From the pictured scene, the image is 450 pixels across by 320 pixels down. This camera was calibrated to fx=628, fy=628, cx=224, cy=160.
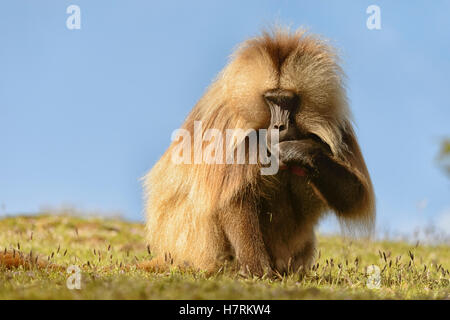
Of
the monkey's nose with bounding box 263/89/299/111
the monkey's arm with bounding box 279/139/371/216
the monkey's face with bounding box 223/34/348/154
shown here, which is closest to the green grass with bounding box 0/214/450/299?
the monkey's arm with bounding box 279/139/371/216

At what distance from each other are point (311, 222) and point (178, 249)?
1625mm

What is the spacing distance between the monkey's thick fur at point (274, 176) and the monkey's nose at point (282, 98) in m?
0.04

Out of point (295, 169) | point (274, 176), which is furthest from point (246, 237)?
point (295, 169)

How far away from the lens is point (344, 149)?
7035 millimetres

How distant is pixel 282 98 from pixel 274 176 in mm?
886

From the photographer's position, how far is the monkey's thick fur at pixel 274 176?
6.69 meters

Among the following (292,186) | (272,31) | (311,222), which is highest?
(272,31)

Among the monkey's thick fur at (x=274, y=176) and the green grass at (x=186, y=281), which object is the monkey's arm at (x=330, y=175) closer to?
the monkey's thick fur at (x=274, y=176)

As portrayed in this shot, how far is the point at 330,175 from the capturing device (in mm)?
6785

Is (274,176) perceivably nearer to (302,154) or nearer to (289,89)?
(302,154)

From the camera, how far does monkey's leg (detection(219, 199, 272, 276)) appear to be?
679cm
